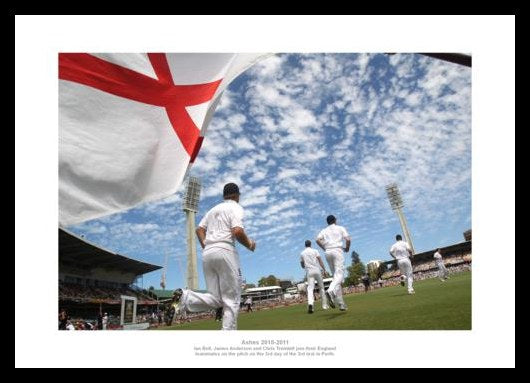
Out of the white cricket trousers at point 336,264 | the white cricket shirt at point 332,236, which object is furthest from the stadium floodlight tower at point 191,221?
the white cricket trousers at point 336,264

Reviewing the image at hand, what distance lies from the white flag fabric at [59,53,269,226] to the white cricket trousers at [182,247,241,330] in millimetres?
1061

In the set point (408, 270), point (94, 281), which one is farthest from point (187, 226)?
point (408, 270)

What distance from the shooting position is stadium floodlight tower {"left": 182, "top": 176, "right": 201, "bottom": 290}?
150 feet

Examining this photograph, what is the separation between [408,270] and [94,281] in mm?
28733

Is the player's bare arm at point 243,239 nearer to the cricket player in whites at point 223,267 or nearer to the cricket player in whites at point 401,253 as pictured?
the cricket player in whites at point 223,267

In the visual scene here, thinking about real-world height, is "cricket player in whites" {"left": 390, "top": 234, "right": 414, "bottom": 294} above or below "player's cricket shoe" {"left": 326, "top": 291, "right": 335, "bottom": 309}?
above

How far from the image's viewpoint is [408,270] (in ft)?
32.2

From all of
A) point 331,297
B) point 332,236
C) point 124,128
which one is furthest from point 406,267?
point 124,128

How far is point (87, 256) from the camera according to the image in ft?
98.7

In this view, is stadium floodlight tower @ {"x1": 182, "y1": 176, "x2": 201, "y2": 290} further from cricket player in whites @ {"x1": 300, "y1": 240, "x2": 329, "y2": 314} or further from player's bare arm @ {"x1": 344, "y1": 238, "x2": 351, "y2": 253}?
player's bare arm @ {"x1": 344, "y1": 238, "x2": 351, "y2": 253}

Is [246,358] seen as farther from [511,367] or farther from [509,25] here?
[509,25]

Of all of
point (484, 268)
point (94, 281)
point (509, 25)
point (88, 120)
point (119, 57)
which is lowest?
point (94, 281)

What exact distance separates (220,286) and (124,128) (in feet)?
5.82

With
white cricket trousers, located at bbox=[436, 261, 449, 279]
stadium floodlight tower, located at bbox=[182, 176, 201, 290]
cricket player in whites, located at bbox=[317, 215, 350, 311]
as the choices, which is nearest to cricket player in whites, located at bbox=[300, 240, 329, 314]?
cricket player in whites, located at bbox=[317, 215, 350, 311]
